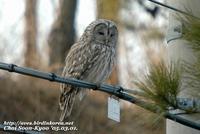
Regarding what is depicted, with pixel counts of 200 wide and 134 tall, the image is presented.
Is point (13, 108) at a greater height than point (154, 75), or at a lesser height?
lesser

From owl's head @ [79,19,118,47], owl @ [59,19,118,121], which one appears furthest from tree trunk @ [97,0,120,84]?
owl @ [59,19,118,121]

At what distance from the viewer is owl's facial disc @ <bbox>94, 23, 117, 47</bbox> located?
5.01 metres

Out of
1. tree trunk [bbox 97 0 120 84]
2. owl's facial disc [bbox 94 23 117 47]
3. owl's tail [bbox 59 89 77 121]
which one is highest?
tree trunk [bbox 97 0 120 84]

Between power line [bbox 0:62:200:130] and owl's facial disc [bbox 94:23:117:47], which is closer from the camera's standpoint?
power line [bbox 0:62:200:130]

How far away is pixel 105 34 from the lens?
16.5 ft

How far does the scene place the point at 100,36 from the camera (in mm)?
5051

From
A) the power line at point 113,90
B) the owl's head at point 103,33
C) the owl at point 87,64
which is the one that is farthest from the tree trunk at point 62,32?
the power line at point 113,90

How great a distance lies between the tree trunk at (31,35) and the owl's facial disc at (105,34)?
4.42m

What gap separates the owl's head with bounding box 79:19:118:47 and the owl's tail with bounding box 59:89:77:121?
0.40 meters

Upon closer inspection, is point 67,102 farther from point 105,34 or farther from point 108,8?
point 108,8

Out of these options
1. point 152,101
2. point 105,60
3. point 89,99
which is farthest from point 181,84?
point 89,99

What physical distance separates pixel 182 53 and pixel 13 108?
5.59m

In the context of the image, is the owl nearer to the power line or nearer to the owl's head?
the owl's head

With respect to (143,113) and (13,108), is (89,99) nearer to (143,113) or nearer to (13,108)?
(13,108)
